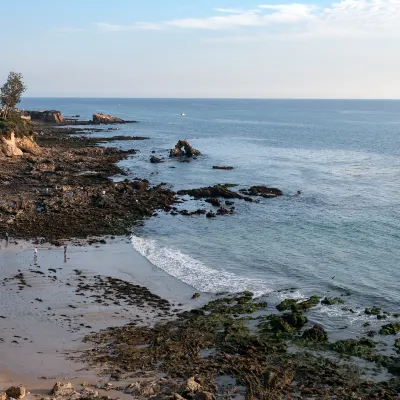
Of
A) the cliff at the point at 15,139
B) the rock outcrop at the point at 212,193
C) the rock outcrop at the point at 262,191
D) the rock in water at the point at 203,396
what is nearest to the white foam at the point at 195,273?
the rock in water at the point at 203,396

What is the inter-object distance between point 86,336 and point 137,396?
20.2 ft

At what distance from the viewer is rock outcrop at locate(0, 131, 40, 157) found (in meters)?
67.9

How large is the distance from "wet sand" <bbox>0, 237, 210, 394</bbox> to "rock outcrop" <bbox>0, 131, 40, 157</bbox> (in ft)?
118

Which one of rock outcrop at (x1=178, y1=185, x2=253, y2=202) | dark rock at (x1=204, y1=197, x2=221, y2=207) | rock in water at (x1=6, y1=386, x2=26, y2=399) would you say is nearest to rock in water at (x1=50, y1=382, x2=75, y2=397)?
rock in water at (x1=6, y1=386, x2=26, y2=399)

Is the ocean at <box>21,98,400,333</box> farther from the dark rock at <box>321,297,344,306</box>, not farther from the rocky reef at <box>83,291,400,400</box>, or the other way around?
the rocky reef at <box>83,291,400,400</box>

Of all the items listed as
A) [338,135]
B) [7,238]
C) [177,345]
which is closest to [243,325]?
[177,345]

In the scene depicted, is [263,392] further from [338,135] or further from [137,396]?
[338,135]

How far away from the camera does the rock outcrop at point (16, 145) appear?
67938mm

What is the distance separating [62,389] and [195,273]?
53.1ft

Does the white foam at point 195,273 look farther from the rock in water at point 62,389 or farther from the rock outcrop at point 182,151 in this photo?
the rock outcrop at point 182,151

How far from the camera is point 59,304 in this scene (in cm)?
2641

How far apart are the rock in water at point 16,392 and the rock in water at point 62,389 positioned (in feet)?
3.50

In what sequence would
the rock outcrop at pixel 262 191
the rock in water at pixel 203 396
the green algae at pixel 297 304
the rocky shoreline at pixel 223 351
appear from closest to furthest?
1. the rock in water at pixel 203 396
2. the rocky shoreline at pixel 223 351
3. the green algae at pixel 297 304
4. the rock outcrop at pixel 262 191

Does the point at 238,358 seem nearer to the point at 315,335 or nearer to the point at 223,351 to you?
the point at 223,351
